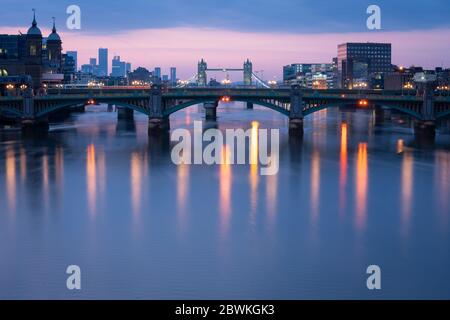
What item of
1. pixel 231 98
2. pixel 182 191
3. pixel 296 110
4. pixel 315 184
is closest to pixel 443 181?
pixel 315 184

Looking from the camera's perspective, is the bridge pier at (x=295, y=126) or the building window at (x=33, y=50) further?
the building window at (x=33, y=50)

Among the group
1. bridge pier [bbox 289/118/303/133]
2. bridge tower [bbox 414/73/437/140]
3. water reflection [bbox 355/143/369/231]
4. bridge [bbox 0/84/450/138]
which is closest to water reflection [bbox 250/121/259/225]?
bridge pier [bbox 289/118/303/133]

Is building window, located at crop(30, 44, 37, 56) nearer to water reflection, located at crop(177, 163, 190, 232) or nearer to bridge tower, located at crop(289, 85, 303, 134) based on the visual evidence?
bridge tower, located at crop(289, 85, 303, 134)

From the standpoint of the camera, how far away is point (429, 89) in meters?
69.3

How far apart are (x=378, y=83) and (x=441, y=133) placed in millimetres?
118054

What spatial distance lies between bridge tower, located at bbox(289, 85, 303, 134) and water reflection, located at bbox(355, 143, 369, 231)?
1240cm

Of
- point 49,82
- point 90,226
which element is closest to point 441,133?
point 90,226

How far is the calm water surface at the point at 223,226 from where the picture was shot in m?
22.4

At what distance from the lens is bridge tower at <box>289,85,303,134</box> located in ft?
234

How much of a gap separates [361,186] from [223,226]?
43.2ft

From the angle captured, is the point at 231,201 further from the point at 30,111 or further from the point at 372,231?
the point at 30,111

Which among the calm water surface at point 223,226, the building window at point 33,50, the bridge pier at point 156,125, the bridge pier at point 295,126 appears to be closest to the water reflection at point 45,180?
the calm water surface at point 223,226

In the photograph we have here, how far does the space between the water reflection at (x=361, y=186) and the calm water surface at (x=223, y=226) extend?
73 millimetres

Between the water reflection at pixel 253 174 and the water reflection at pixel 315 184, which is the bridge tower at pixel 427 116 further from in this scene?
the water reflection at pixel 315 184
